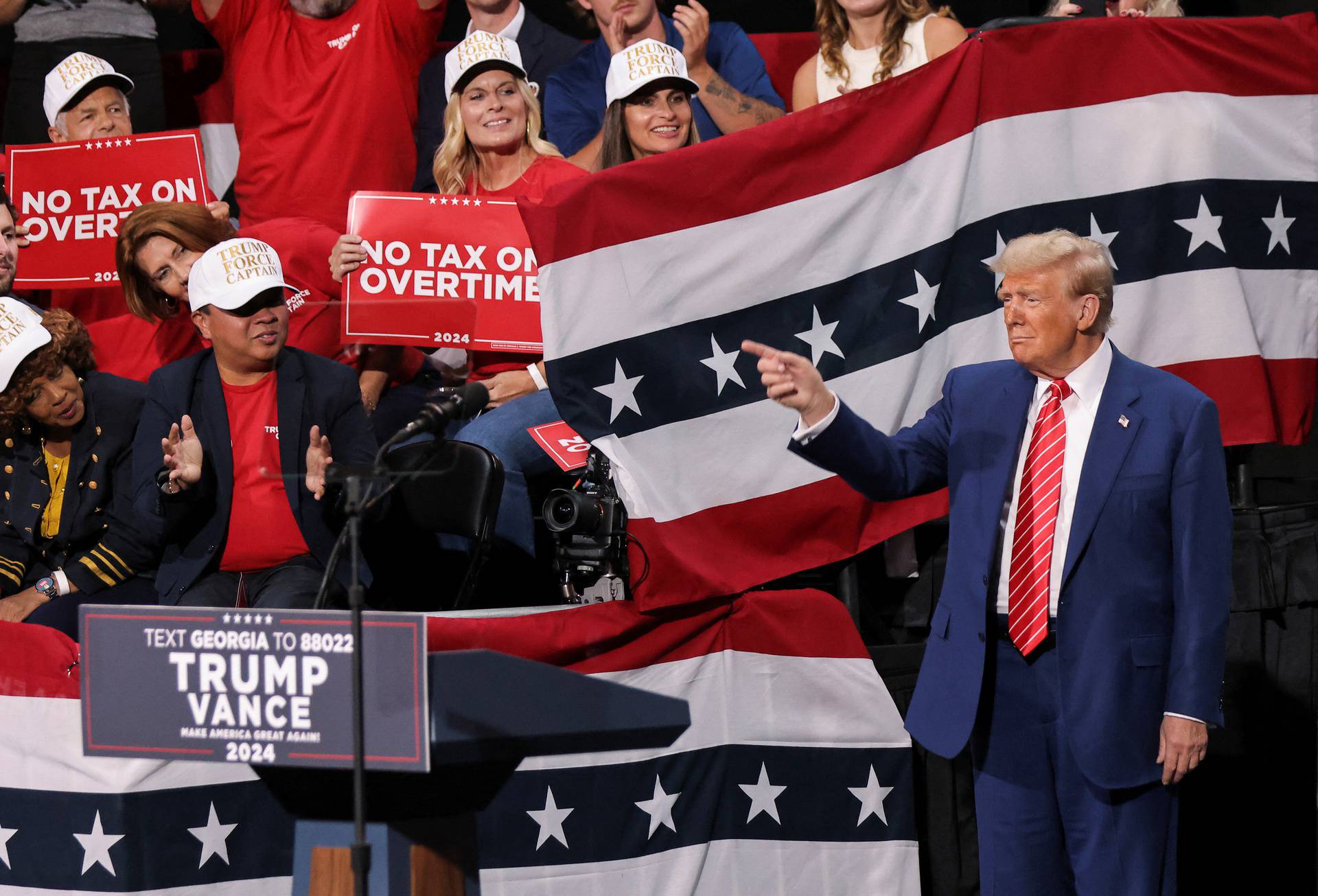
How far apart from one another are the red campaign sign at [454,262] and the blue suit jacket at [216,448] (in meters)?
0.68

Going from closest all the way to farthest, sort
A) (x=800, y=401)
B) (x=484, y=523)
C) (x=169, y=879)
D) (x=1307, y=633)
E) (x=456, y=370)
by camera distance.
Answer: (x=800, y=401)
(x=169, y=879)
(x=484, y=523)
(x=1307, y=633)
(x=456, y=370)

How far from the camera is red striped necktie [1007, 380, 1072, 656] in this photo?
314cm

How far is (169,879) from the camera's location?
374cm

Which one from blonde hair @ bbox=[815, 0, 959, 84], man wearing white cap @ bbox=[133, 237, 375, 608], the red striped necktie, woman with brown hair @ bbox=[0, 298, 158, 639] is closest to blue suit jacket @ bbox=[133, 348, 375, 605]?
man wearing white cap @ bbox=[133, 237, 375, 608]

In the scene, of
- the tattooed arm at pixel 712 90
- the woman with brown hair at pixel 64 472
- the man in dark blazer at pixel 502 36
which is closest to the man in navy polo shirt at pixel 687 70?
the tattooed arm at pixel 712 90

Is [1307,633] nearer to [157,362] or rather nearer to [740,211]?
[740,211]

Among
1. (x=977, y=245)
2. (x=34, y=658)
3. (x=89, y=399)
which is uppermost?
(x=977, y=245)

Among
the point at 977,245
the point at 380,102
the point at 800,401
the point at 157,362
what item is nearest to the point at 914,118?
the point at 977,245

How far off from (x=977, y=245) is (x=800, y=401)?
152 centimetres

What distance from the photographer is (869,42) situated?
531 centimetres

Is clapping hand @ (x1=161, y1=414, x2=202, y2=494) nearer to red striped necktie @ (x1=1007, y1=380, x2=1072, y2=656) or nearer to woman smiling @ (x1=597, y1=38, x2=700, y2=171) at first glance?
woman smiling @ (x1=597, y1=38, x2=700, y2=171)

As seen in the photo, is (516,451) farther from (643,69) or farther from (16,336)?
(16,336)

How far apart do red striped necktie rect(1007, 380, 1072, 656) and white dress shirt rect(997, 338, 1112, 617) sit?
0.5 inches

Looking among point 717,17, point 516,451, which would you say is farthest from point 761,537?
point 717,17
